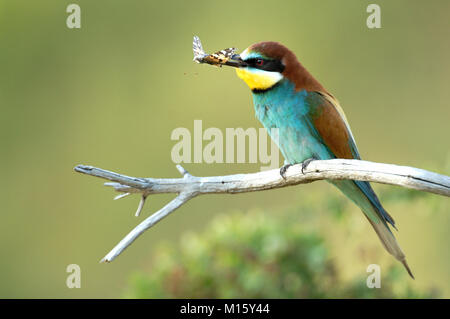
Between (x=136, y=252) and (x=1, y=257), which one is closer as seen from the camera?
(x=136, y=252)

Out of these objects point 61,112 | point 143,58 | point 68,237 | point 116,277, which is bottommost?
point 116,277

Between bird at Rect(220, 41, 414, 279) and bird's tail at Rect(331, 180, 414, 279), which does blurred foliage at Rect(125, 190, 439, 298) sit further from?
bird at Rect(220, 41, 414, 279)

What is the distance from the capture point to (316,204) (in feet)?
8.03

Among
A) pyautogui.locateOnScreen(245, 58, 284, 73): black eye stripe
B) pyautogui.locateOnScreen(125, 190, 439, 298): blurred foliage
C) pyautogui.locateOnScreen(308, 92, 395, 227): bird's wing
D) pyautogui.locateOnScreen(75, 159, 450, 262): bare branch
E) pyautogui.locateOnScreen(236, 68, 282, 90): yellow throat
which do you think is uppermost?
pyautogui.locateOnScreen(245, 58, 284, 73): black eye stripe

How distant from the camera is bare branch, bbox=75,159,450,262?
1701 millimetres

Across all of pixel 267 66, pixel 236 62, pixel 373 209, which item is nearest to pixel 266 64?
pixel 267 66

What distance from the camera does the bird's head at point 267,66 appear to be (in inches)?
85.6

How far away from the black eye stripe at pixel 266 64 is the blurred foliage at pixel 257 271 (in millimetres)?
592

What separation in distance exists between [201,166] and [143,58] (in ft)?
3.87

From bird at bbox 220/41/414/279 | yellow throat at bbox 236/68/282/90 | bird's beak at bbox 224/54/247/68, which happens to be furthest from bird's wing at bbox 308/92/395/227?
bird's beak at bbox 224/54/247/68

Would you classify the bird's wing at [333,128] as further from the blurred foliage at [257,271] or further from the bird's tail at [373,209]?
the blurred foliage at [257,271]
